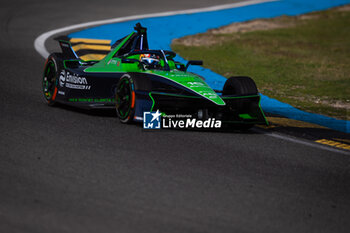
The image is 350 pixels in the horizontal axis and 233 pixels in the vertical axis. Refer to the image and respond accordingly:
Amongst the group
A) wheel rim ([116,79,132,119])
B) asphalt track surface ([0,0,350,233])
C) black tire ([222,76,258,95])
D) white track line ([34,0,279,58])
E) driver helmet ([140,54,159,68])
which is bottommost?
asphalt track surface ([0,0,350,233])

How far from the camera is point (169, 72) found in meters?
7.88

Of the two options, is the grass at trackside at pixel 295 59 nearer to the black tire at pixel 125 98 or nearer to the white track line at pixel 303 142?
the white track line at pixel 303 142

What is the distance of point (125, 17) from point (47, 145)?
41.0ft

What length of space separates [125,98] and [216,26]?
11844 mm

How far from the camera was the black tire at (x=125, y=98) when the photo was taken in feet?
24.1

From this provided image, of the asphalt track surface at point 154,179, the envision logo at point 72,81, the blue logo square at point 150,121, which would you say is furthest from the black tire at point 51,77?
the blue logo square at point 150,121

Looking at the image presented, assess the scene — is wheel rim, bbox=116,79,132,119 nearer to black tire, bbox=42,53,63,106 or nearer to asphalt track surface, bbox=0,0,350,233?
asphalt track surface, bbox=0,0,350,233

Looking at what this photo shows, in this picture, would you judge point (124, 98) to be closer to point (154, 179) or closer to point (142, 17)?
point (154, 179)

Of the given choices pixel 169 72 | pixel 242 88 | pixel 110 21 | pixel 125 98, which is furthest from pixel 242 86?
pixel 110 21

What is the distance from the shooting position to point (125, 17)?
60.0ft

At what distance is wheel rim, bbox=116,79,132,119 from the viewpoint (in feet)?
24.7

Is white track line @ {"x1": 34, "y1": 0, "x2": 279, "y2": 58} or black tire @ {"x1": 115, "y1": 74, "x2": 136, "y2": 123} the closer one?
black tire @ {"x1": 115, "y1": 74, "x2": 136, "y2": 123}

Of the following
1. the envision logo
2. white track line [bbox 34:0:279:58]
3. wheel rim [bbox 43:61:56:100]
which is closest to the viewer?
the envision logo

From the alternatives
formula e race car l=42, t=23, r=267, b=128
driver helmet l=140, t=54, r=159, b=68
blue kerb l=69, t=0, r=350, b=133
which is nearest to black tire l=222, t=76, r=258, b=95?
formula e race car l=42, t=23, r=267, b=128
